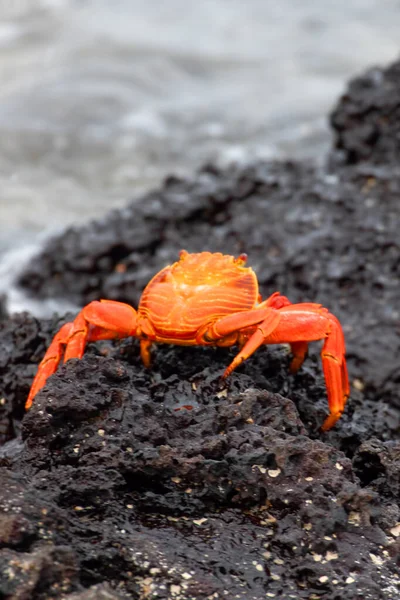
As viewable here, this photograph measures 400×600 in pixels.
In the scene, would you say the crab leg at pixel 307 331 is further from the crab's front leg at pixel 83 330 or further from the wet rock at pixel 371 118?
the wet rock at pixel 371 118

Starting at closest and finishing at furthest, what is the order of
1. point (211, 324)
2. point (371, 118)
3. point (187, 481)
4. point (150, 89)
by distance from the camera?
point (187, 481), point (211, 324), point (371, 118), point (150, 89)

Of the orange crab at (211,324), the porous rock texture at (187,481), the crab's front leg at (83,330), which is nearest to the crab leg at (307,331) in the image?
the orange crab at (211,324)

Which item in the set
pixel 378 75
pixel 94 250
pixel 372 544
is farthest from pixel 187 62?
pixel 372 544

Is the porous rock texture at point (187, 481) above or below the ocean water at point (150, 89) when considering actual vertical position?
above

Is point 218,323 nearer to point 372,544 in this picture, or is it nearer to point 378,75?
point 372,544

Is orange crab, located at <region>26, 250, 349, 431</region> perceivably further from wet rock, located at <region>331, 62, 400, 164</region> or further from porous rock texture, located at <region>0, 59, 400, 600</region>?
wet rock, located at <region>331, 62, 400, 164</region>

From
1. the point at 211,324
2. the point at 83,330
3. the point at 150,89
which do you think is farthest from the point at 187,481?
the point at 150,89

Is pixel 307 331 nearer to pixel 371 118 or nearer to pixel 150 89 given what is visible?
pixel 371 118
